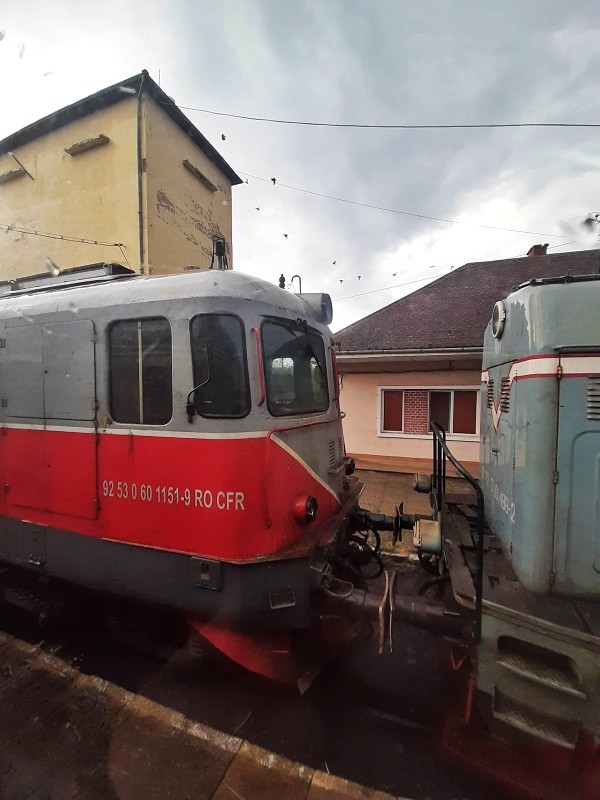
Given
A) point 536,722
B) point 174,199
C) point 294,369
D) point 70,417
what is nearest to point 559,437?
point 536,722

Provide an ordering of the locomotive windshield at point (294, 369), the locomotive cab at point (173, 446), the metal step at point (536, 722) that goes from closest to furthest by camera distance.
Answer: the metal step at point (536, 722), the locomotive cab at point (173, 446), the locomotive windshield at point (294, 369)

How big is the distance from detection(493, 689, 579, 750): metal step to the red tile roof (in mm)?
6646

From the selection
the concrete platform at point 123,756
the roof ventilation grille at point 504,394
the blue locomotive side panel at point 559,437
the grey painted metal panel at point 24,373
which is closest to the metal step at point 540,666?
the blue locomotive side panel at point 559,437

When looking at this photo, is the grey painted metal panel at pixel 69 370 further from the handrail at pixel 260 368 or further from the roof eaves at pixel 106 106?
the roof eaves at pixel 106 106

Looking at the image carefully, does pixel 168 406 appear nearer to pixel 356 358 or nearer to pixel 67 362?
pixel 67 362

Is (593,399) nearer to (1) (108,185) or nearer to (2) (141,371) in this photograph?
(2) (141,371)

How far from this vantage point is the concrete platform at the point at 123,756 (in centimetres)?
216

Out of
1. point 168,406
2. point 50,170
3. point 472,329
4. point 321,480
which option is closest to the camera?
point 168,406

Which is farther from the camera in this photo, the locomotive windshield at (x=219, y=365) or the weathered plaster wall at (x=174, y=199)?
the weathered plaster wall at (x=174, y=199)

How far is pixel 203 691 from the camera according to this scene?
9.84 feet

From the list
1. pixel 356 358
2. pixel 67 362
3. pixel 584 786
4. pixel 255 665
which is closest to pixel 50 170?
pixel 356 358

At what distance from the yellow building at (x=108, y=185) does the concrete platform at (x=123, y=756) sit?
27.5ft

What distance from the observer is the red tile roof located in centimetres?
862

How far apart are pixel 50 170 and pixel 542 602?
14.0 metres
